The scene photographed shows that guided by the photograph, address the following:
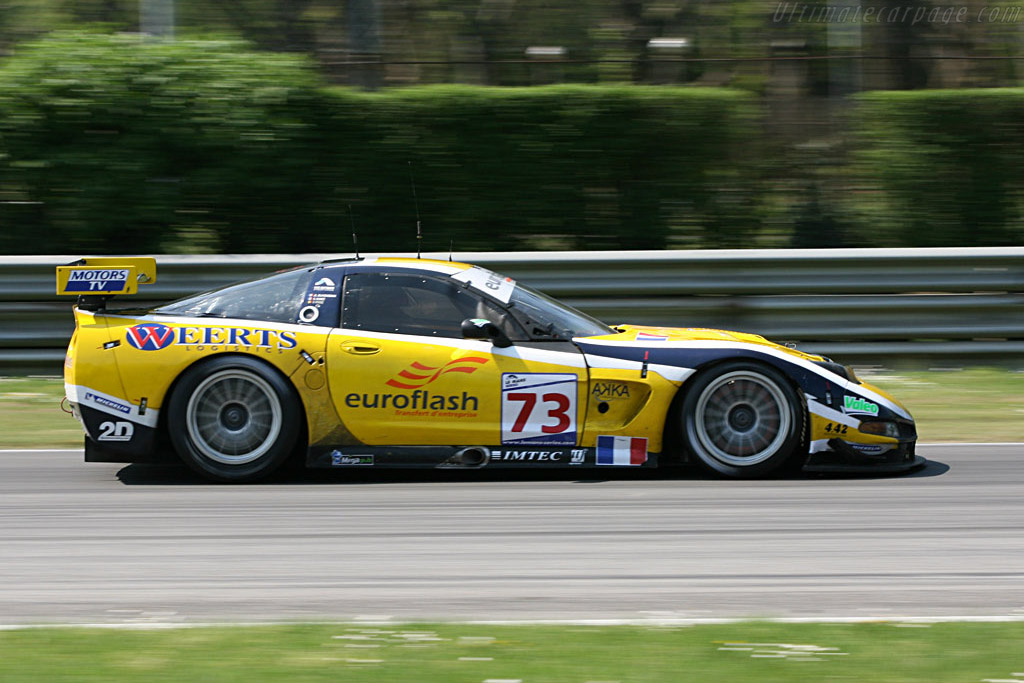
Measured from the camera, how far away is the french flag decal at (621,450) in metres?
6.63

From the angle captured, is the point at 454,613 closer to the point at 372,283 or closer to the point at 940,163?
the point at 372,283

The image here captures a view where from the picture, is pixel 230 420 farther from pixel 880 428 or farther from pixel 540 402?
pixel 880 428

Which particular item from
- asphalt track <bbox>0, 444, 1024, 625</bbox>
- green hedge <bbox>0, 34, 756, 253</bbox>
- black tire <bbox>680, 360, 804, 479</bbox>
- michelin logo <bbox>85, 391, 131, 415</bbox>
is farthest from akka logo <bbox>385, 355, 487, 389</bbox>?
green hedge <bbox>0, 34, 756, 253</bbox>

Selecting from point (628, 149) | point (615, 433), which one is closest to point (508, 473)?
point (615, 433)

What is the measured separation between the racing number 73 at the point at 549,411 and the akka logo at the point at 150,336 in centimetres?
191

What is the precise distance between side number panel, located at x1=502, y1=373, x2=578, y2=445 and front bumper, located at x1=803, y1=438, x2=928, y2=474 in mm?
1369

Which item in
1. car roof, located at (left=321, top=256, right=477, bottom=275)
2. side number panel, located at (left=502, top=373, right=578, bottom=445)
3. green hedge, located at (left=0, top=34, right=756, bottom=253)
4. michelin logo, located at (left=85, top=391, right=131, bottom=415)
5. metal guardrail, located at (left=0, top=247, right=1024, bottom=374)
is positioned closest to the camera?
side number panel, located at (left=502, top=373, right=578, bottom=445)

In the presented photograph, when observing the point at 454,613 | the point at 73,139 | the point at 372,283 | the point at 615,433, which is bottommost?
the point at 454,613

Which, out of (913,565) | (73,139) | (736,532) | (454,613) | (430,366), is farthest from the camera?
(73,139)

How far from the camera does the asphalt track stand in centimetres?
458

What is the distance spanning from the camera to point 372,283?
22.6 feet

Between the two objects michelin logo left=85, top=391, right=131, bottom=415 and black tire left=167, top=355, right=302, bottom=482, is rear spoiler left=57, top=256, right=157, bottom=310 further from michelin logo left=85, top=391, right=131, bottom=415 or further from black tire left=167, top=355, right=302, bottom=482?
black tire left=167, top=355, right=302, bottom=482

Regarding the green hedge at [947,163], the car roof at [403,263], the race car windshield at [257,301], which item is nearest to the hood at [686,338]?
the car roof at [403,263]

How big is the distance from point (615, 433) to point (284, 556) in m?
2.10
